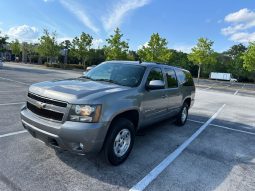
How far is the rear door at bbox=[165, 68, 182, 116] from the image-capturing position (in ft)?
19.6

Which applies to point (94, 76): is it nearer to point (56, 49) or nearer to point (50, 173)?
point (50, 173)

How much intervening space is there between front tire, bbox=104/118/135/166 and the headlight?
0.48 metres

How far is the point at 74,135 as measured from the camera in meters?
3.51

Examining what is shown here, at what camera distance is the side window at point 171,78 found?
238 inches

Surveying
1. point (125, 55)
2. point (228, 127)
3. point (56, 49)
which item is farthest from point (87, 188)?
point (56, 49)

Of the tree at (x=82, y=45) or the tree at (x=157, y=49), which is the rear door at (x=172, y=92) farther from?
the tree at (x=82, y=45)

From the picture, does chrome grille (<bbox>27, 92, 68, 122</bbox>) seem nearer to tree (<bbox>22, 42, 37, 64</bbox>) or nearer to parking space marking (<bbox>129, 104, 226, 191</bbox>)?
parking space marking (<bbox>129, 104, 226, 191</bbox>)

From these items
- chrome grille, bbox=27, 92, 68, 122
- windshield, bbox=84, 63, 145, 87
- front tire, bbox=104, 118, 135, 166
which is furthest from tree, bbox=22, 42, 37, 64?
front tire, bbox=104, 118, 135, 166

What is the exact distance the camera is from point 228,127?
26.6 ft

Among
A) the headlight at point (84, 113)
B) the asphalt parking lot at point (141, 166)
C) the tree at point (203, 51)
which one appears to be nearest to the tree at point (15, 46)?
the tree at point (203, 51)

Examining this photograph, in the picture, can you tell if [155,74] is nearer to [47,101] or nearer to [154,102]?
[154,102]

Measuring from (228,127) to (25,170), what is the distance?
6554 mm

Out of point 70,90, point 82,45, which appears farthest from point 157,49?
point 70,90

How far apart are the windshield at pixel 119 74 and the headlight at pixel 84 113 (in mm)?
1228
